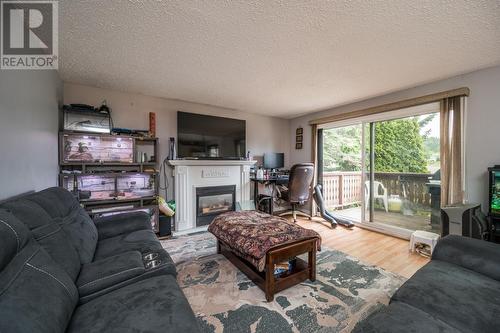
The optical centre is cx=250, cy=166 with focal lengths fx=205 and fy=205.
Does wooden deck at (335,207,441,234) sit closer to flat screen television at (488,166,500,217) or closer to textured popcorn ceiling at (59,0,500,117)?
flat screen television at (488,166,500,217)

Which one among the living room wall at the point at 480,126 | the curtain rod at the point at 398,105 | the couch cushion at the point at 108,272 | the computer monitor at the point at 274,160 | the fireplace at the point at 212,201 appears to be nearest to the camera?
the couch cushion at the point at 108,272

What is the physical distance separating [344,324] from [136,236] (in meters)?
1.80

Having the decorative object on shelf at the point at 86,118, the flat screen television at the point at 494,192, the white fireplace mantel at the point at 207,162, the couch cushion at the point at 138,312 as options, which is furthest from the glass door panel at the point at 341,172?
the decorative object on shelf at the point at 86,118

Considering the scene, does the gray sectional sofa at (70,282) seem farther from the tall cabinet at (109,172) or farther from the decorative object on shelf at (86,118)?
the decorative object on shelf at (86,118)

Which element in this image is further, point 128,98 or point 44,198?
Result: point 128,98

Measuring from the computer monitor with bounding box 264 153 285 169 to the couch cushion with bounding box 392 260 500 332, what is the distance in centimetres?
322

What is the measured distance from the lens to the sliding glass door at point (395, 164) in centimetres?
293

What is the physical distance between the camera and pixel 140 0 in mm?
1374

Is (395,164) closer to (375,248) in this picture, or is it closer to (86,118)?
(375,248)

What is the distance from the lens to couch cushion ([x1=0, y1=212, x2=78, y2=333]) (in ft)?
2.05

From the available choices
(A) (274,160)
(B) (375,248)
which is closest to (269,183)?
(A) (274,160)

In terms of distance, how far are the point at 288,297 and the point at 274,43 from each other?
222 centimetres

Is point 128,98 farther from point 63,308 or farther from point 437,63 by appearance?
point 437,63

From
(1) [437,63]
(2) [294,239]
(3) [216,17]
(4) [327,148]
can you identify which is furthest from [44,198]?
(4) [327,148]
